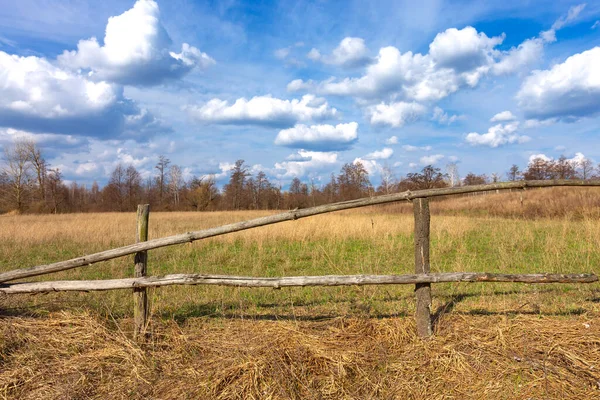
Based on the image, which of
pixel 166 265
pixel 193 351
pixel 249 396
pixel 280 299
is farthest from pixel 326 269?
pixel 249 396

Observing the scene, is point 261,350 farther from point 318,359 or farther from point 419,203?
point 419,203

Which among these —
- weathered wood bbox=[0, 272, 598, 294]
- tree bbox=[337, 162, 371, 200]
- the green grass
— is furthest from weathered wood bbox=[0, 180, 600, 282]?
tree bbox=[337, 162, 371, 200]

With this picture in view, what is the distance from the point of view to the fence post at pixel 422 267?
382 centimetres

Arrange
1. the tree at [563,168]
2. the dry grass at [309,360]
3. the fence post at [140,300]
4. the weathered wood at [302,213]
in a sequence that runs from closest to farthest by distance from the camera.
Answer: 1. the dry grass at [309,360]
2. the weathered wood at [302,213]
3. the fence post at [140,300]
4. the tree at [563,168]

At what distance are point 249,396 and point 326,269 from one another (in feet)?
16.9

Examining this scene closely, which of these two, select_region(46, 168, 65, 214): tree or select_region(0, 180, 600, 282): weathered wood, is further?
select_region(46, 168, 65, 214): tree

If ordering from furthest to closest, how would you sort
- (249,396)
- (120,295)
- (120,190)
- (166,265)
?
(120,190) → (166,265) → (120,295) → (249,396)

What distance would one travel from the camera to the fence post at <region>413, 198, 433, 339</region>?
3.82m

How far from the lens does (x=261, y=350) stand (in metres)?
3.53

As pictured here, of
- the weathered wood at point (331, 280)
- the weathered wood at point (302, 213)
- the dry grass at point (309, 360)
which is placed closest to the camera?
the dry grass at point (309, 360)

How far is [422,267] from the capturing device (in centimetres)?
385

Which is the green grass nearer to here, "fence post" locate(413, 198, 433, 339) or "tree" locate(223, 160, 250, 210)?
"fence post" locate(413, 198, 433, 339)

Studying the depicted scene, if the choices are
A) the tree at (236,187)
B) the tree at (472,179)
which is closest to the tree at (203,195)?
the tree at (236,187)

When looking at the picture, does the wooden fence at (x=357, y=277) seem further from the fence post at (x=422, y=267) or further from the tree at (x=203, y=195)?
the tree at (x=203, y=195)
